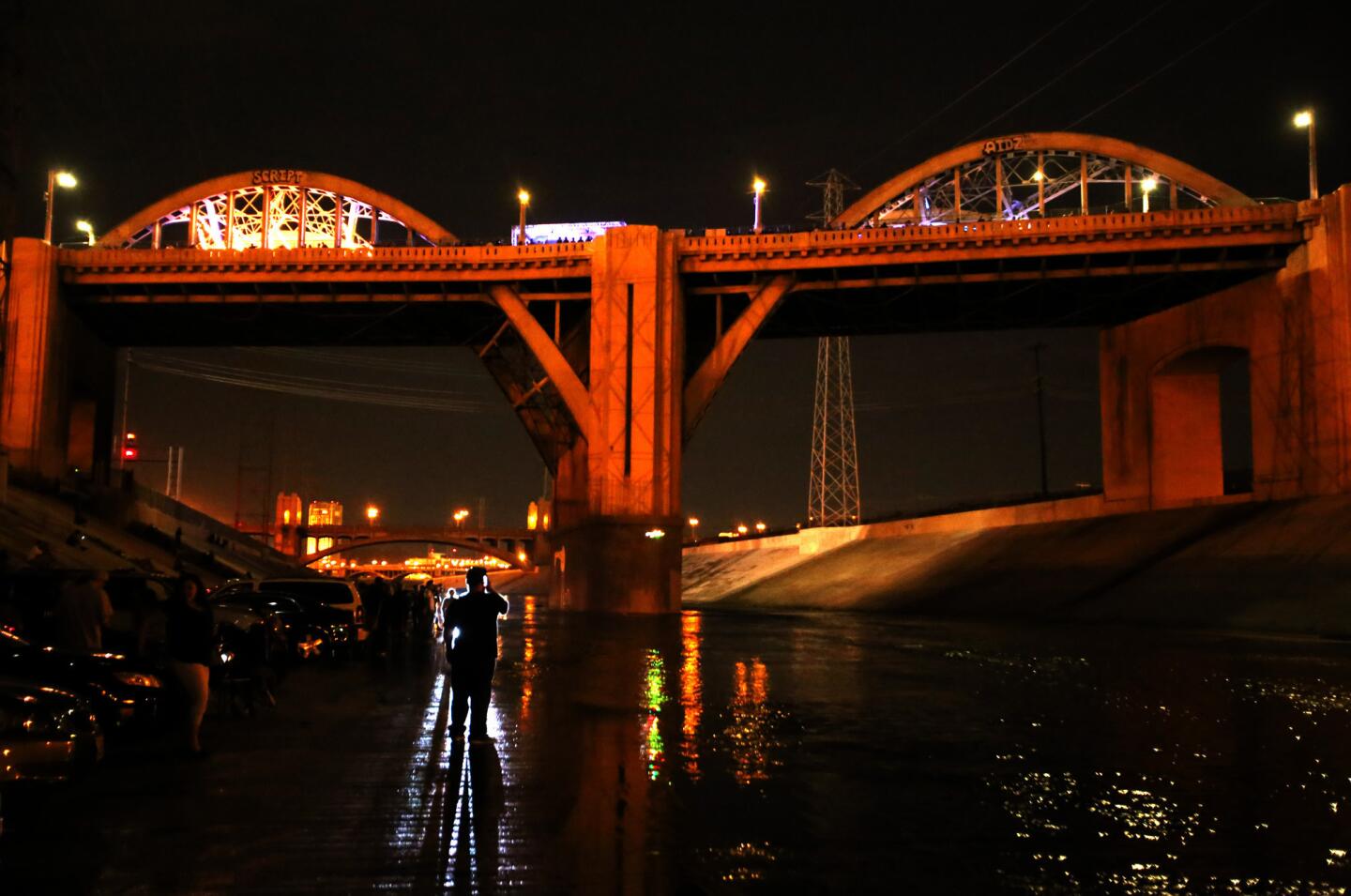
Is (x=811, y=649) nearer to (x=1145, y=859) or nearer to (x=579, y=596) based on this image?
(x=1145, y=859)

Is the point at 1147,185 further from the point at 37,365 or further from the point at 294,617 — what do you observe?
the point at 37,365

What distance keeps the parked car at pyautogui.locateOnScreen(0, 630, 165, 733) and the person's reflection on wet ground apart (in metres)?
3.00

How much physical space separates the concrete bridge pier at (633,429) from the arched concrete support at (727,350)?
197 cm

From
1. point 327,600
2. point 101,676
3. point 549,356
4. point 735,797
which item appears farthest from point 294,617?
point 549,356

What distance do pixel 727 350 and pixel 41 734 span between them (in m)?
42.9

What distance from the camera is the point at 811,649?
82.3 ft

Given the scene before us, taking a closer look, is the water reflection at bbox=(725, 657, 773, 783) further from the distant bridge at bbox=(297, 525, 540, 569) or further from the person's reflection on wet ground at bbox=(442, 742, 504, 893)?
the distant bridge at bbox=(297, 525, 540, 569)

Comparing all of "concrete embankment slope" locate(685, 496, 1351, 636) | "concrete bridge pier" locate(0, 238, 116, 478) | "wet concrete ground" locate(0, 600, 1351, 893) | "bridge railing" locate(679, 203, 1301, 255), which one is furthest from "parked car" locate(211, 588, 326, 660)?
"concrete bridge pier" locate(0, 238, 116, 478)

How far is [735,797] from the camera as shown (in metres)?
8.00

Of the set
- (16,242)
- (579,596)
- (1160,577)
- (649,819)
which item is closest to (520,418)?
(579,596)

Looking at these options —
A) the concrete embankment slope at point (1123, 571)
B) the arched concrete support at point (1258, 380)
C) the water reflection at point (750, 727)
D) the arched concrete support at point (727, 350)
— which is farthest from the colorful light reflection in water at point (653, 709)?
the arched concrete support at point (1258, 380)

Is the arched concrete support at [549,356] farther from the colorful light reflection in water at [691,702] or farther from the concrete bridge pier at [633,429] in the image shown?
the colorful light reflection in water at [691,702]

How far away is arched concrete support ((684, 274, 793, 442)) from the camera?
48688mm

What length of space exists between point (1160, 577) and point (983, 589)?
9.77 meters
